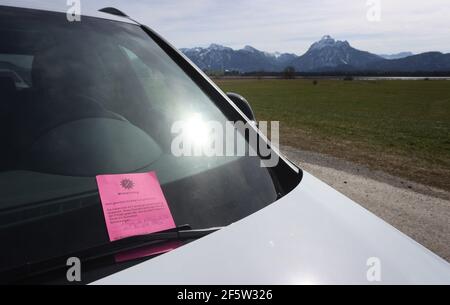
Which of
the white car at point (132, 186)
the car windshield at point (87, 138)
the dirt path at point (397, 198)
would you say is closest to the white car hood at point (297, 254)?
the white car at point (132, 186)

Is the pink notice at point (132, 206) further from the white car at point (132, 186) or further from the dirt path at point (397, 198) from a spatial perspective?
the dirt path at point (397, 198)

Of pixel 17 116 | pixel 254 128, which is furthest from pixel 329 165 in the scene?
pixel 17 116

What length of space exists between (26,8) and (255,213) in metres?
1.16

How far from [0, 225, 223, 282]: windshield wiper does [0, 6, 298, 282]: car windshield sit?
24 mm

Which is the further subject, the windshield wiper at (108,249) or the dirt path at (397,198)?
the dirt path at (397,198)

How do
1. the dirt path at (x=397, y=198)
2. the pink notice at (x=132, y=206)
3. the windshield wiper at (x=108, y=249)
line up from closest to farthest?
the windshield wiper at (x=108, y=249)
the pink notice at (x=132, y=206)
the dirt path at (x=397, y=198)

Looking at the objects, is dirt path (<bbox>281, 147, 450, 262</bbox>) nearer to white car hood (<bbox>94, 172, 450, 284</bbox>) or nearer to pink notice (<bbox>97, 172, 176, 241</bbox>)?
white car hood (<bbox>94, 172, 450, 284</bbox>)

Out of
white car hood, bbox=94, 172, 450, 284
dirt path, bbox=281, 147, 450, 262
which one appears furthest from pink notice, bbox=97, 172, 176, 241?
dirt path, bbox=281, 147, 450, 262

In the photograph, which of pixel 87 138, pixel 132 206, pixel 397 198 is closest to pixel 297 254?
pixel 132 206

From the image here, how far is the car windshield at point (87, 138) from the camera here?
3.58ft

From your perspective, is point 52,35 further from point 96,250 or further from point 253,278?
point 253,278

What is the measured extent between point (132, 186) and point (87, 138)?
28 cm

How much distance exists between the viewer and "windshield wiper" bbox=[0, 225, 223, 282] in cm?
90

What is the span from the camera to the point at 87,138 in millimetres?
1346
